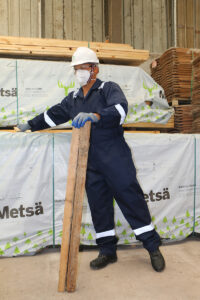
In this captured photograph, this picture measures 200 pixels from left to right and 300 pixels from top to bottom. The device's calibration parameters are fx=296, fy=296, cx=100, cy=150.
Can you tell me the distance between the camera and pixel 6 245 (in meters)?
2.87

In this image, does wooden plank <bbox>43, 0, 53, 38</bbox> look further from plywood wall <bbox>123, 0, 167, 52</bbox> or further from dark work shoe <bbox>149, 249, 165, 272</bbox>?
dark work shoe <bbox>149, 249, 165, 272</bbox>

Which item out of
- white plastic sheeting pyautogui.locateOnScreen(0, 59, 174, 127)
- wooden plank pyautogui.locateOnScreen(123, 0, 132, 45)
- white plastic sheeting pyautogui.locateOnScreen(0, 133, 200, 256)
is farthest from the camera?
wooden plank pyautogui.locateOnScreen(123, 0, 132, 45)

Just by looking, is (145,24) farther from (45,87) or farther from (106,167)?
(106,167)

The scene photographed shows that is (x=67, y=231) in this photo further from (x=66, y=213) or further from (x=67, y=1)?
(x=67, y=1)

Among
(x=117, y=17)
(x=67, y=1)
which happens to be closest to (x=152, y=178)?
(x=117, y=17)

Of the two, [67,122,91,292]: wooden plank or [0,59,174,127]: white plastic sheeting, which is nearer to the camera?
[67,122,91,292]: wooden plank

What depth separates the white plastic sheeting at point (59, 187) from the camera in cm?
290

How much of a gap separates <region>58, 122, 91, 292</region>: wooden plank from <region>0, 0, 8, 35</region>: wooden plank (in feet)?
14.8

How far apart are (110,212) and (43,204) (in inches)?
27.8

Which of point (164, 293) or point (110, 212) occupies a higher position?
point (110, 212)

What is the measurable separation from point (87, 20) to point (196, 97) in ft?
10.6

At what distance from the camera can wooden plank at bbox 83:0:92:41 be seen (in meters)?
6.18

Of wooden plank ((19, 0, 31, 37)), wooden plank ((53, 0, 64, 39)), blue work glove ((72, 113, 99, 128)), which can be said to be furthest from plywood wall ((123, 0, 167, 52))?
blue work glove ((72, 113, 99, 128))

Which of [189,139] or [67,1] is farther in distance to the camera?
[67,1]
